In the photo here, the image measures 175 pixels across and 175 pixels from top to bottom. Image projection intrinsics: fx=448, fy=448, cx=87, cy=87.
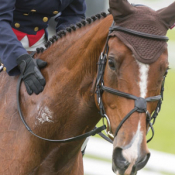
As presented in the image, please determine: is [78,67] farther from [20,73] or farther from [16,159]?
[16,159]

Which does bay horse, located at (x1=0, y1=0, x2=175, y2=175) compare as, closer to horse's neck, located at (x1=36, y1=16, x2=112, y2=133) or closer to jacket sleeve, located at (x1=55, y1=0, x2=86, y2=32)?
horse's neck, located at (x1=36, y1=16, x2=112, y2=133)

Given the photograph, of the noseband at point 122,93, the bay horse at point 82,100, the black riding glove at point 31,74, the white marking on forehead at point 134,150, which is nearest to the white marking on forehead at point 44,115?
the bay horse at point 82,100

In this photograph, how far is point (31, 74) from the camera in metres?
3.13

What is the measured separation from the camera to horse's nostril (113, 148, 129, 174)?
254 centimetres

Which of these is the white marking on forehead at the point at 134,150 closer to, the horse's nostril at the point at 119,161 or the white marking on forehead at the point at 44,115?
the horse's nostril at the point at 119,161

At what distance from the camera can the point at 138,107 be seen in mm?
2551

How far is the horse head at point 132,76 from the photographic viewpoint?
254 centimetres

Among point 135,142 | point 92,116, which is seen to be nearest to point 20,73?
point 92,116

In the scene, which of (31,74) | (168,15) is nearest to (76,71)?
(31,74)

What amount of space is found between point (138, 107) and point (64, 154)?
0.90 metres

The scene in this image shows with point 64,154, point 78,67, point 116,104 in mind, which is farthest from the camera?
point 64,154

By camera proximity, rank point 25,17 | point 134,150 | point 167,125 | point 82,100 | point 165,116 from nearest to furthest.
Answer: point 134,150
point 82,100
point 25,17
point 167,125
point 165,116

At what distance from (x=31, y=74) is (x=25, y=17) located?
745mm

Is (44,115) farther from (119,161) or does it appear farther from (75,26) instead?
(119,161)
